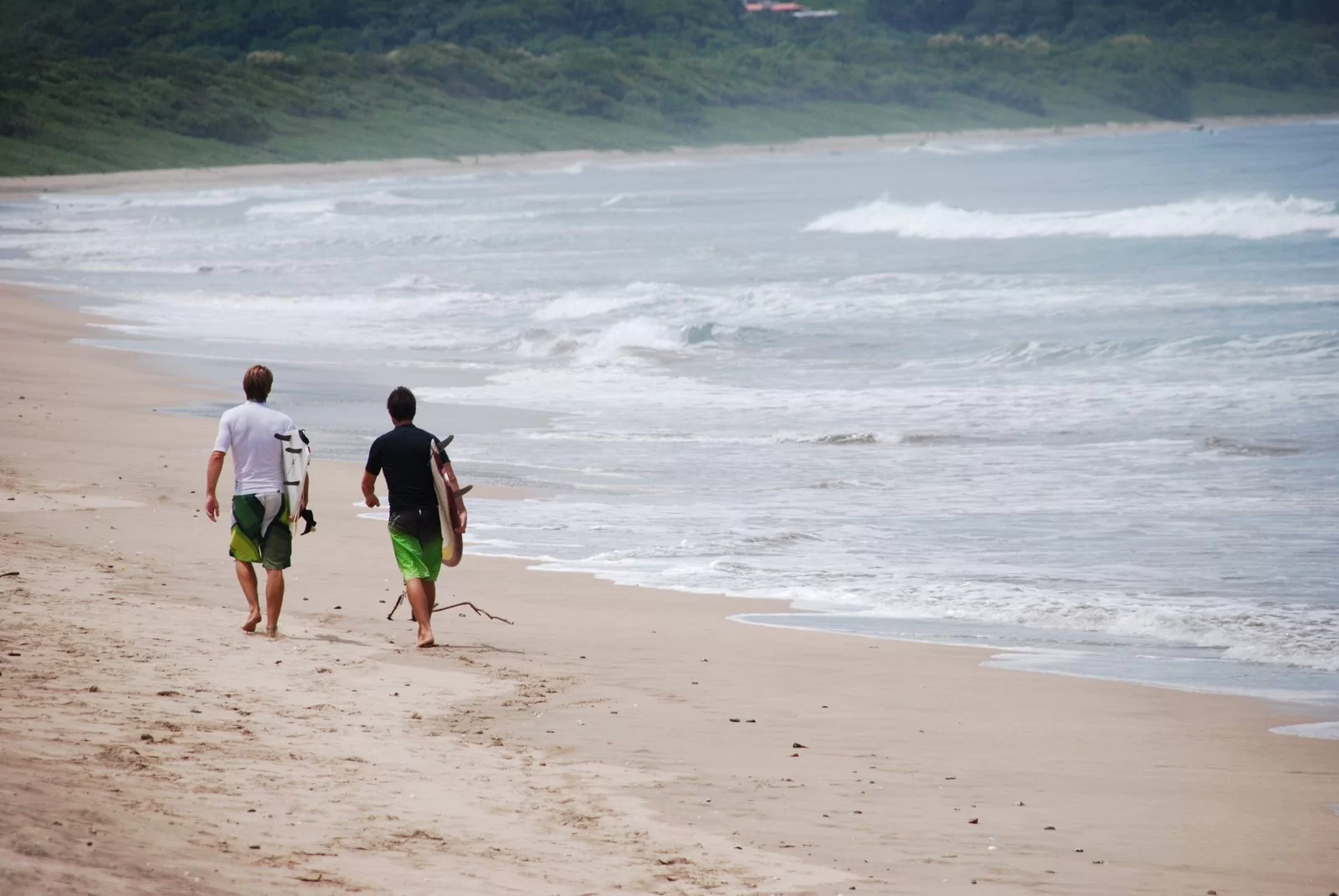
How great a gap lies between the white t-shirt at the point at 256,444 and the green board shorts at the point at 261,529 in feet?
0.15

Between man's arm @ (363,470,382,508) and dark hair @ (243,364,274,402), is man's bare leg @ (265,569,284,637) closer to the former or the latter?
man's arm @ (363,470,382,508)

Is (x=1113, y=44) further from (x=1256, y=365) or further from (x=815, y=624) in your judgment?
(x=815, y=624)

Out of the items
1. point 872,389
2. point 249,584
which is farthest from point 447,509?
point 872,389

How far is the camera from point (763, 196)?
61.5 meters

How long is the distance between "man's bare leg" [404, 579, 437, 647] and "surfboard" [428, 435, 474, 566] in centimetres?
16

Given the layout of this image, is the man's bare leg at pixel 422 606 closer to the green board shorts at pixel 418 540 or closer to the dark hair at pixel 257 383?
the green board shorts at pixel 418 540

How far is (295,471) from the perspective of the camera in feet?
25.8

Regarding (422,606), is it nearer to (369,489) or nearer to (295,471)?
(369,489)

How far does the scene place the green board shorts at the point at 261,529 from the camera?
784cm

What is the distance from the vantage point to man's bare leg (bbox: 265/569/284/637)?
7664mm

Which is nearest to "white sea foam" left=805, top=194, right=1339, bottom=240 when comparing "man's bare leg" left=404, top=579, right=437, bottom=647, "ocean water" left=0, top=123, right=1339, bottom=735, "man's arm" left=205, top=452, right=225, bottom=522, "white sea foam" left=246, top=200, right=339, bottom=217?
"ocean water" left=0, top=123, right=1339, bottom=735

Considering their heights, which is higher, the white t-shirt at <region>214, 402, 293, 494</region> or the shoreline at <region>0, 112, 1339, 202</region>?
the shoreline at <region>0, 112, 1339, 202</region>

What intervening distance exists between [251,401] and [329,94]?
3796 inches

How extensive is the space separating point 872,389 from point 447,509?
10965 millimetres
